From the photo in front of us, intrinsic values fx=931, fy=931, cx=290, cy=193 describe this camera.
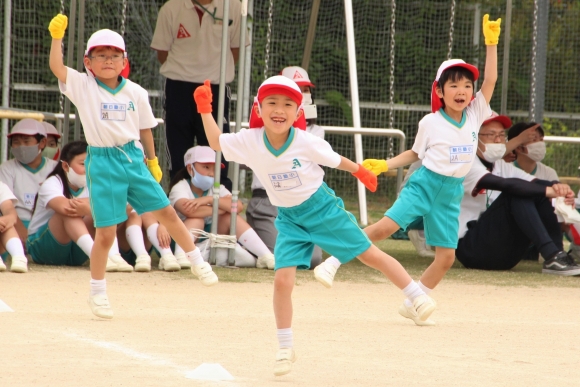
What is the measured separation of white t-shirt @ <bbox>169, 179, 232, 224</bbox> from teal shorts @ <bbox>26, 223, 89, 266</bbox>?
87cm

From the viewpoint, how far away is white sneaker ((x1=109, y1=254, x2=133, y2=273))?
7301mm

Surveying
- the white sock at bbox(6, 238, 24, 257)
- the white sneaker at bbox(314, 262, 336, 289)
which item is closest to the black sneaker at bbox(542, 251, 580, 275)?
the white sneaker at bbox(314, 262, 336, 289)

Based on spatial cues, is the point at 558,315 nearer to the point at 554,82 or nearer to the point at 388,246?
the point at 388,246

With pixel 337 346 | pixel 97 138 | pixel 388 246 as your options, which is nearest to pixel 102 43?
pixel 97 138

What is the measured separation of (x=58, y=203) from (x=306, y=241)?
3.27 m

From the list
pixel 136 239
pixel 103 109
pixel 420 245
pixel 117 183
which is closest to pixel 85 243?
pixel 136 239

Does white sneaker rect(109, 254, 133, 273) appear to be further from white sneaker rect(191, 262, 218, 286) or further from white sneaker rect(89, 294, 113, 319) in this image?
white sneaker rect(89, 294, 113, 319)

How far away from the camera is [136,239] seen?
295 inches

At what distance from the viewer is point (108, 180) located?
5.54m

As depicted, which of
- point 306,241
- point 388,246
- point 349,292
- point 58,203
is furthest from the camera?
point 388,246

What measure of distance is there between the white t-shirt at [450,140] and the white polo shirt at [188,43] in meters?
3.03

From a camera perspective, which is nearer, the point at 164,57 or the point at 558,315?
the point at 558,315

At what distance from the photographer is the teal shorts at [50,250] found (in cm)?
748

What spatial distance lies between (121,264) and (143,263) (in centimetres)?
17
